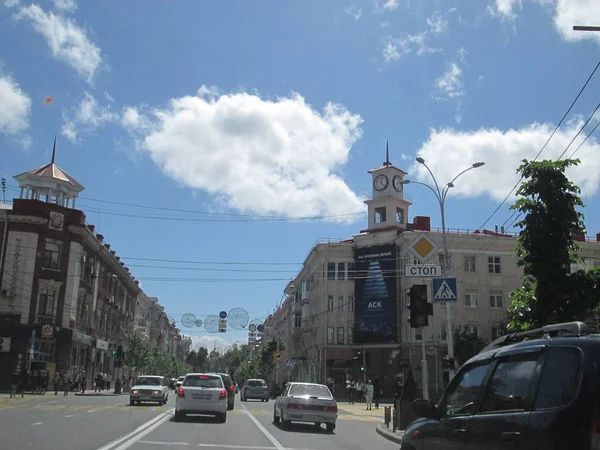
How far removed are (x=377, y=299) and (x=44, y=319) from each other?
2947 cm

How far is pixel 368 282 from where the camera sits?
60.0 m

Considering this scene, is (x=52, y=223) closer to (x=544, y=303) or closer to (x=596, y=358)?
(x=544, y=303)

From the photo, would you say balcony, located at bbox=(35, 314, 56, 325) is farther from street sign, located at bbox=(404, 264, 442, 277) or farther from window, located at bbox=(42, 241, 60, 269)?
street sign, located at bbox=(404, 264, 442, 277)

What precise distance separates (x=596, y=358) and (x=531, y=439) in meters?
0.70

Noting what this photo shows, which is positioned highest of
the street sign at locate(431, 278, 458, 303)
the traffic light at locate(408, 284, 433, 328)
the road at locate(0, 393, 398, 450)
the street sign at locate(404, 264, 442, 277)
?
the street sign at locate(404, 264, 442, 277)

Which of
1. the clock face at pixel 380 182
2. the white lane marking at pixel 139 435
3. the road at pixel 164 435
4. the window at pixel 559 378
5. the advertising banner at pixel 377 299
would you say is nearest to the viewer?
the window at pixel 559 378

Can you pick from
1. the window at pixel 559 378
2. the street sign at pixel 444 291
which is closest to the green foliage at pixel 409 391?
the street sign at pixel 444 291

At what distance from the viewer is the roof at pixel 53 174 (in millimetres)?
51719

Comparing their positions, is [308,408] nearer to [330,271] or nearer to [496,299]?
[496,299]

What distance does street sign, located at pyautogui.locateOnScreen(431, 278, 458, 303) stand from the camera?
18.8 metres

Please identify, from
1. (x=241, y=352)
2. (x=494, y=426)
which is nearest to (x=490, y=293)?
(x=494, y=426)

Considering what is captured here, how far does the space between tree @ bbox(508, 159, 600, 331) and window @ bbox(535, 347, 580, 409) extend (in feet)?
40.9

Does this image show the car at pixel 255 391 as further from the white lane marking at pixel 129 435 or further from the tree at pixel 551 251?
the tree at pixel 551 251

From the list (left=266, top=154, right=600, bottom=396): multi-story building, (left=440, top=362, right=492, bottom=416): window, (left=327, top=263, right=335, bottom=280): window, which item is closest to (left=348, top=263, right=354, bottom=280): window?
(left=266, top=154, right=600, bottom=396): multi-story building
